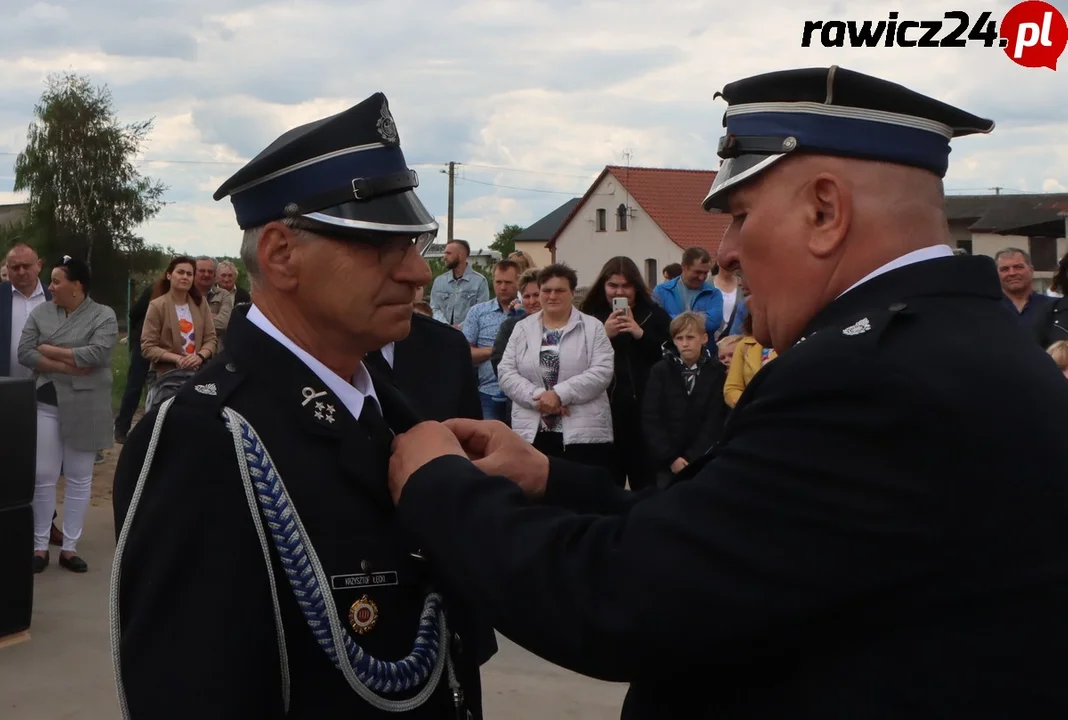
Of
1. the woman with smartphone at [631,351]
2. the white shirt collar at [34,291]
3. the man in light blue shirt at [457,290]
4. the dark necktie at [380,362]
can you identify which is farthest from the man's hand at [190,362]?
the dark necktie at [380,362]

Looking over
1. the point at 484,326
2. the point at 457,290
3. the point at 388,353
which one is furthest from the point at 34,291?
the point at 388,353

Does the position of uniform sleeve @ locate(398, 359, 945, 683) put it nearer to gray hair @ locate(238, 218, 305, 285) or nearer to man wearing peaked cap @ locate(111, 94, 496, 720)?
man wearing peaked cap @ locate(111, 94, 496, 720)

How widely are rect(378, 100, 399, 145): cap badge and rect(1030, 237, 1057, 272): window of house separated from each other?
4584 centimetres

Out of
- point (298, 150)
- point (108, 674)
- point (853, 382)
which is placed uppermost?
point (298, 150)

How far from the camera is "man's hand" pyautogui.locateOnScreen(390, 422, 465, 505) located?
1.86 m

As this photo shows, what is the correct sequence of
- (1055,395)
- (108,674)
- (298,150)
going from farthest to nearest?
(108,674)
(298,150)
(1055,395)

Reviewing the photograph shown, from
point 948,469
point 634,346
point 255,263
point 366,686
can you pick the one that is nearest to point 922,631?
point 948,469

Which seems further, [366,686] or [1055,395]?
[366,686]

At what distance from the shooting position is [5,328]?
754cm

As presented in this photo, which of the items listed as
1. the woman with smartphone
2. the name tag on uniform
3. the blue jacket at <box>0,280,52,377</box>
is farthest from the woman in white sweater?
the name tag on uniform

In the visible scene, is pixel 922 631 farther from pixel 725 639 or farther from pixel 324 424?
pixel 324 424

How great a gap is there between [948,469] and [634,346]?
6.20 m

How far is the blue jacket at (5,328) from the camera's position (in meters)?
7.51

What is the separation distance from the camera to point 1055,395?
1544 millimetres
